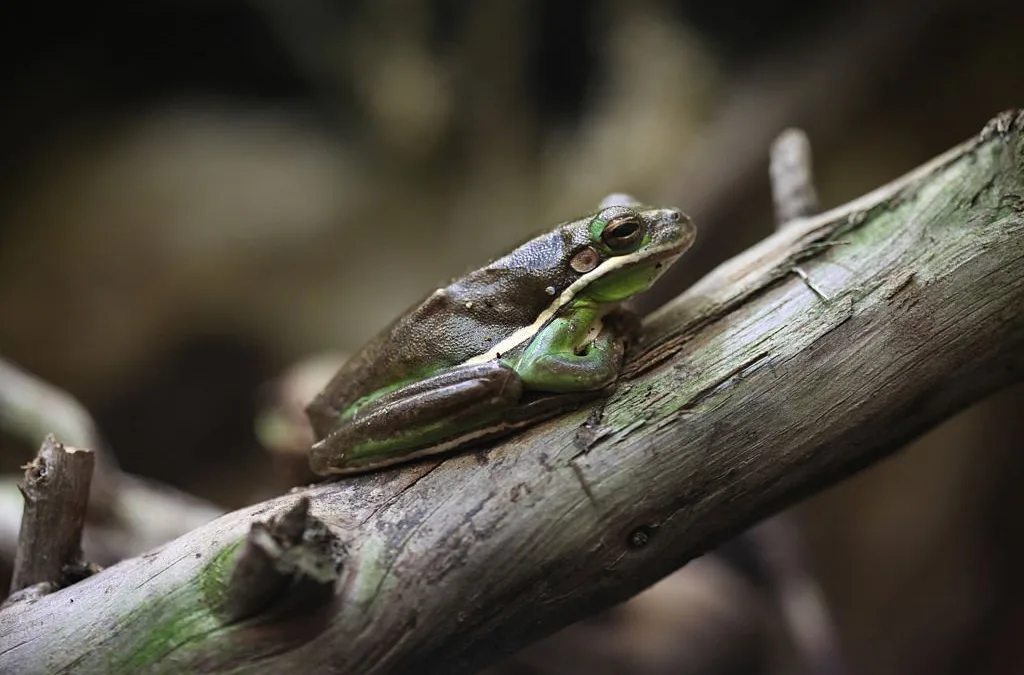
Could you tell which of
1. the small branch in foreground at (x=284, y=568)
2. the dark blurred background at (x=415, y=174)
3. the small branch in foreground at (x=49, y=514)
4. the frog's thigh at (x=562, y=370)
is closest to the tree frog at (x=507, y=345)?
the frog's thigh at (x=562, y=370)

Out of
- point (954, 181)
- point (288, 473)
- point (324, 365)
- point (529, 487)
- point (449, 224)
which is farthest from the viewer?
point (449, 224)

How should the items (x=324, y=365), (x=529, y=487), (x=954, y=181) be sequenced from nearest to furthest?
(x=529, y=487)
(x=954, y=181)
(x=324, y=365)

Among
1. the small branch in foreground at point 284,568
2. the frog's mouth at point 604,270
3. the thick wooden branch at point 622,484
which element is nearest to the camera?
the small branch in foreground at point 284,568

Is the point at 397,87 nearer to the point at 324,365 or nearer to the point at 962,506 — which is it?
the point at 324,365

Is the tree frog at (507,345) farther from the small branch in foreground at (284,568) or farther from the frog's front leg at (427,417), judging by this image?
the small branch in foreground at (284,568)

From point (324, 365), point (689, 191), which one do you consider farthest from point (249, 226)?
point (689, 191)

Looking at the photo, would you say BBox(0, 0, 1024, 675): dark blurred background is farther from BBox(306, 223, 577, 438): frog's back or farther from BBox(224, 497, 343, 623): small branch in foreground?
BBox(224, 497, 343, 623): small branch in foreground

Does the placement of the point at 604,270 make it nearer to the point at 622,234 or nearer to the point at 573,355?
the point at 622,234
